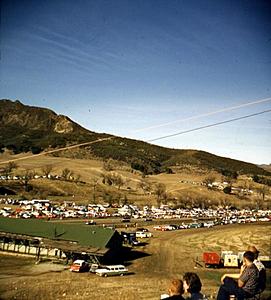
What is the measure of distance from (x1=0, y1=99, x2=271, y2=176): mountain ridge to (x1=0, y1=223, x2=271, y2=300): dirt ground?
52.6 meters

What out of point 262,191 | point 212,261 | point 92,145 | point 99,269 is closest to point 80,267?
point 99,269

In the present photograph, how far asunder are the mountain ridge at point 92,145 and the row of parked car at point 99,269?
59.4 m

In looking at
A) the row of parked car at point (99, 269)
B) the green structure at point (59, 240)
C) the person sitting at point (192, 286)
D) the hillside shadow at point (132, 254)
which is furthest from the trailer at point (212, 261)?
the person sitting at point (192, 286)

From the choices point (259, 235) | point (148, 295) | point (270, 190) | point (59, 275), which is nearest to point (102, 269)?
point (59, 275)

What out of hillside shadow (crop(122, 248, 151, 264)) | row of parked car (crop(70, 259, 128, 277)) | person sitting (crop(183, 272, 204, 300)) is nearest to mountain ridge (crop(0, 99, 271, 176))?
hillside shadow (crop(122, 248, 151, 264))

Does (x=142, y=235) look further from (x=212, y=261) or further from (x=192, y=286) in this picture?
(x=192, y=286)

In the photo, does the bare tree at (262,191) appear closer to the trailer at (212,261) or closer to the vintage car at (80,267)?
the trailer at (212,261)

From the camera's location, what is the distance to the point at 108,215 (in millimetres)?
35750

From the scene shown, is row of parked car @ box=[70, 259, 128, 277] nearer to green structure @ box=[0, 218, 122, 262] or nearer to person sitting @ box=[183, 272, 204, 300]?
green structure @ box=[0, 218, 122, 262]

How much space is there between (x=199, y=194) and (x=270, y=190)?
19.5 metres

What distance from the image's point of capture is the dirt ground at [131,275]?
1145cm

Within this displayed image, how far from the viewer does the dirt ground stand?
11448mm

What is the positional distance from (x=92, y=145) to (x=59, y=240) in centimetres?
8346

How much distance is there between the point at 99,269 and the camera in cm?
1459
